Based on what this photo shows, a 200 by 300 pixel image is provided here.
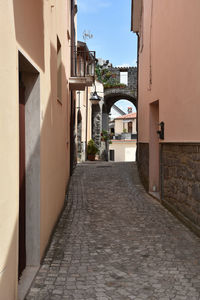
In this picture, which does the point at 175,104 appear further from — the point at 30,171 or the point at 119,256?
the point at 30,171

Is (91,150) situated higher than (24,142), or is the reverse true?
(24,142)

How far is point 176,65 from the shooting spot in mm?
6441

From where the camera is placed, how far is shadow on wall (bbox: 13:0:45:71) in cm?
289

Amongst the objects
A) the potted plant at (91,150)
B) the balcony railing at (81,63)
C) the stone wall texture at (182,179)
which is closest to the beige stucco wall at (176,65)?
the stone wall texture at (182,179)

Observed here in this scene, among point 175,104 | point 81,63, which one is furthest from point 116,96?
point 175,104

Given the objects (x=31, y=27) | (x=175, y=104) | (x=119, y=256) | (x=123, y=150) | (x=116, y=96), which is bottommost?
(x=119, y=256)

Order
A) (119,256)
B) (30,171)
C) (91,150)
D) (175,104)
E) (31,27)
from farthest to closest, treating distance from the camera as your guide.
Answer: (91,150) < (175,104) < (119,256) < (30,171) < (31,27)

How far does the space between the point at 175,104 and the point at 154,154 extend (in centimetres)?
259

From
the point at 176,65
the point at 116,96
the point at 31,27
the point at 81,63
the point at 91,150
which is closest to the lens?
the point at 31,27

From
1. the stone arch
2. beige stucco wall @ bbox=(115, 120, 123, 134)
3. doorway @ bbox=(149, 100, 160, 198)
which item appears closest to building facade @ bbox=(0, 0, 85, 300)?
doorway @ bbox=(149, 100, 160, 198)

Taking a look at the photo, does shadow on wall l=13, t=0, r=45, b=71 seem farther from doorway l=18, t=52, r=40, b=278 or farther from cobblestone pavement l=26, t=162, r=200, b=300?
cobblestone pavement l=26, t=162, r=200, b=300

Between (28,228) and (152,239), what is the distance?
6.78 feet

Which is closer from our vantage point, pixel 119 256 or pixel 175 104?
pixel 119 256

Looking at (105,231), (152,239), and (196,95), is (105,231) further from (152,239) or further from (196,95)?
(196,95)
